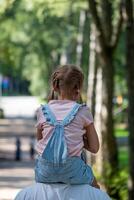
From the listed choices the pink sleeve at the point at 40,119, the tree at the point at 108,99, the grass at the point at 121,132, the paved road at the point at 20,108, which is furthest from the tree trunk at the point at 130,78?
the paved road at the point at 20,108

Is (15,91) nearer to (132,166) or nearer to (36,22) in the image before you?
(36,22)

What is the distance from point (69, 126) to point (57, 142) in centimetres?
12

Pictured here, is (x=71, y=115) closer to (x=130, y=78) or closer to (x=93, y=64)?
(x=130, y=78)

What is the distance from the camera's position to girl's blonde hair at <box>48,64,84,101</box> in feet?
14.3

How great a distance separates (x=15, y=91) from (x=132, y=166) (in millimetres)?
125737

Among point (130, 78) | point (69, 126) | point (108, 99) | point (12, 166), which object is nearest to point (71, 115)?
point (69, 126)

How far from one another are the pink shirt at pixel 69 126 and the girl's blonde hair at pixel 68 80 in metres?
0.07

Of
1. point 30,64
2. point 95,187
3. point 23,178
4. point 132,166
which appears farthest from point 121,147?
point 30,64

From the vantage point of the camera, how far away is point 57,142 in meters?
4.30

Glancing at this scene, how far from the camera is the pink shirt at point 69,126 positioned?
4316 mm

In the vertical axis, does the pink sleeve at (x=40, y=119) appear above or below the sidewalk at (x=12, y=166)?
above

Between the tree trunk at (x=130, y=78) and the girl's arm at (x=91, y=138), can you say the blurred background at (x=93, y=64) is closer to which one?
the tree trunk at (x=130, y=78)

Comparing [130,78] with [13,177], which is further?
[13,177]

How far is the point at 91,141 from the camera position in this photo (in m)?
4.38
